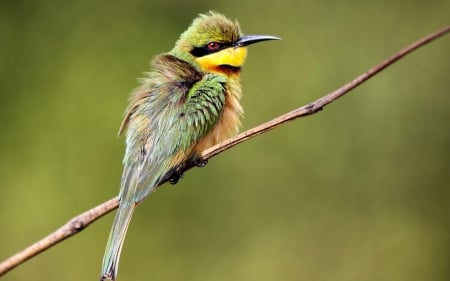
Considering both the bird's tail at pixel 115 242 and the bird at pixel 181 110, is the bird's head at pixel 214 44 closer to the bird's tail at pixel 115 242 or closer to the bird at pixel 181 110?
the bird at pixel 181 110

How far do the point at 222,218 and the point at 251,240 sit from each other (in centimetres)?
22

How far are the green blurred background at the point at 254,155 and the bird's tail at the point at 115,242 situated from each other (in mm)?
2155

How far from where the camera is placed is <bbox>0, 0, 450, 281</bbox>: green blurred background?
180 inches

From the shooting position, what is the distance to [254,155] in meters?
4.82

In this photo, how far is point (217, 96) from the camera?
2.82 metres

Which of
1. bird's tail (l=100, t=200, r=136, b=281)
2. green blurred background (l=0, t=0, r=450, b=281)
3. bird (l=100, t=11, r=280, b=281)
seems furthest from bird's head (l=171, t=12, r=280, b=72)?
green blurred background (l=0, t=0, r=450, b=281)

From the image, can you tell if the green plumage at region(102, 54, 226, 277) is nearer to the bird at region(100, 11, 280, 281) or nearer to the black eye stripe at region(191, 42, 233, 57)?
the bird at region(100, 11, 280, 281)

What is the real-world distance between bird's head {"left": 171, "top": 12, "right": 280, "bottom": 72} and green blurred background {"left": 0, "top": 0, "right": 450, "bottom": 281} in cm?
153

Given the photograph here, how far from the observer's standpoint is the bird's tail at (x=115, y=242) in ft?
7.21

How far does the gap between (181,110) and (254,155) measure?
2.16 meters

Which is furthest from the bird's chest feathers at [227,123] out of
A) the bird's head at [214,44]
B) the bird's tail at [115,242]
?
the bird's tail at [115,242]

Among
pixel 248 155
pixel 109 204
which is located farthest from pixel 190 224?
pixel 109 204

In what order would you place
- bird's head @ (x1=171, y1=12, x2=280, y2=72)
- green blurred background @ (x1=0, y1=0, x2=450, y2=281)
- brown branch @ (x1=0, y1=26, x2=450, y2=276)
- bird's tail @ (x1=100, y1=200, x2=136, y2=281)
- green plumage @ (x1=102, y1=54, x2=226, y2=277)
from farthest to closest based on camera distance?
green blurred background @ (x1=0, y1=0, x2=450, y2=281) → bird's head @ (x1=171, y1=12, x2=280, y2=72) → green plumage @ (x1=102, y1=54, x2=226, y2=277) → bird's tail @ (x1=100, y1=200, x2=136, y2=281) → brown branch @ (x1=0, y1=26, x2=450, y2=276)

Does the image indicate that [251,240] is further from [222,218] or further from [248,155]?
[248,155]
